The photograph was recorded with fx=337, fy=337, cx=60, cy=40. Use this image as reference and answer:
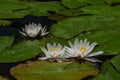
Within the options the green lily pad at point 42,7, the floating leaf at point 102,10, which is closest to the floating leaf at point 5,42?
the green lily pad at point 42,7

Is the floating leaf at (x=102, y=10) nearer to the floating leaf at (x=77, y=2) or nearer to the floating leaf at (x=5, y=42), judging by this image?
the floating leaf at (x=77, y=2)

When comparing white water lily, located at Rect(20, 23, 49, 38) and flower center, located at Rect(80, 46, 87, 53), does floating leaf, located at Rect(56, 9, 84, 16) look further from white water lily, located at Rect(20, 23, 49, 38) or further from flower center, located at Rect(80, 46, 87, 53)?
flower center, located at Rect(80, 46, 87, 53)

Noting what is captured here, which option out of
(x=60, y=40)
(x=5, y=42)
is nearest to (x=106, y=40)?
(x=60, y=40)

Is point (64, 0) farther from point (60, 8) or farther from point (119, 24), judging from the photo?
point (119, 24)

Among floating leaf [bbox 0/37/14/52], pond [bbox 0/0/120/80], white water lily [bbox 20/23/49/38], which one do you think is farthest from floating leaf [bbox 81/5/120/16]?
floating leaf [bbox 0/37/14/52]

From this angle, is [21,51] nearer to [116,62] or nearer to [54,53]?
[54,53]
